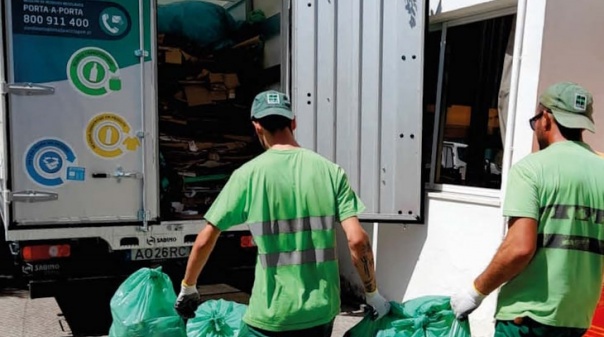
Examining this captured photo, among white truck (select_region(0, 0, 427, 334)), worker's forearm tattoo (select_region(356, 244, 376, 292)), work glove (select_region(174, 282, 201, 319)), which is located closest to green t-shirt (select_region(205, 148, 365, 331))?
worker's forearm tattoo (select_region(356, 244, 376, 292))

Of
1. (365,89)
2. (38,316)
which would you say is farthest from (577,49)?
(38,316)

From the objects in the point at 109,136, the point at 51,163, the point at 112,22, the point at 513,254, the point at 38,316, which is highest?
the point at 112,22

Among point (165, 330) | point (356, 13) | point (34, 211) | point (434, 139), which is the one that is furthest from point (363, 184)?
point (34, 211)

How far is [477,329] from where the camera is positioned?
440cm

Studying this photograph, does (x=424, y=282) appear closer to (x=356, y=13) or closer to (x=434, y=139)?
(x=434, y=139)

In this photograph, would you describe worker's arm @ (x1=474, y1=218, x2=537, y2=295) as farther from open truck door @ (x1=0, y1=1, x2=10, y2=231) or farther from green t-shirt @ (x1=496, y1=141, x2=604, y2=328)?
open truck door @ (x1=0, y1=1, x2=10, y2=231)

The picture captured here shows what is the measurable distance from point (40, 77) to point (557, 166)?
3.41 m

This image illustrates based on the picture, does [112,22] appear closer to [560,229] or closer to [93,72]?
[93,72]

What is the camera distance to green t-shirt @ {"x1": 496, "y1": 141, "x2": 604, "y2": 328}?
6.84 ft

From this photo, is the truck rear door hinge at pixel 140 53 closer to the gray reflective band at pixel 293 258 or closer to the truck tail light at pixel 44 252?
the truck tail light at pixel 44 252

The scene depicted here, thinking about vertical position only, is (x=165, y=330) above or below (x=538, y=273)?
below

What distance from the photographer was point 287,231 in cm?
230

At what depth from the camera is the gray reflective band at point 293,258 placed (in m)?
2.29

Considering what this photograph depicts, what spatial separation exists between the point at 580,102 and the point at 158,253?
349 centimetres
